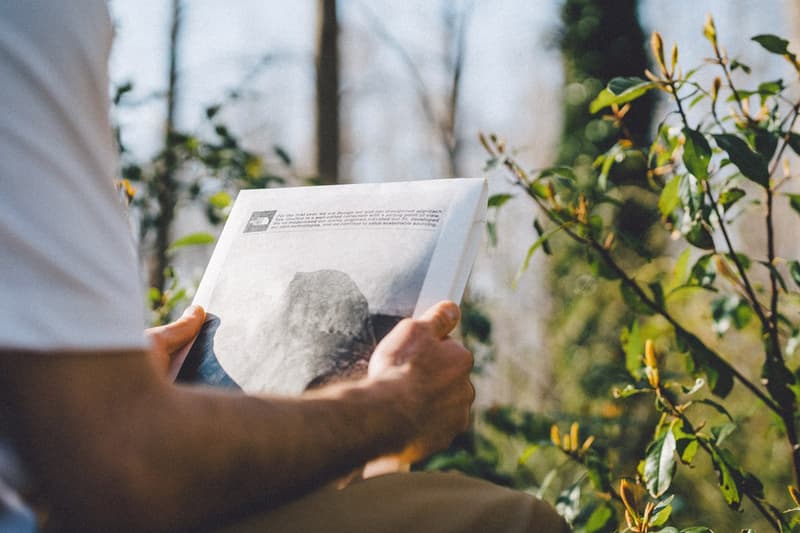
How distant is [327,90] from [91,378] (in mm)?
3531

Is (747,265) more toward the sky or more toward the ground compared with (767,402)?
more toward the sky

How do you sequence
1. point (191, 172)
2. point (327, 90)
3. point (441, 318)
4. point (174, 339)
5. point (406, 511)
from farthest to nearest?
point (327, 90) → point (191, 172) → point (174, 339) → point (441, 318) → point (406, 511)

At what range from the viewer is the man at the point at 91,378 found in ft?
1.82

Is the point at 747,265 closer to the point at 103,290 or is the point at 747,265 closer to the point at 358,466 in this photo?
the point at 358,466

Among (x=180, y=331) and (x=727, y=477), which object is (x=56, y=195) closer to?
(x=180, y=331)

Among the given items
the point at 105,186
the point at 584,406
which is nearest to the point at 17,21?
the point at 105,186

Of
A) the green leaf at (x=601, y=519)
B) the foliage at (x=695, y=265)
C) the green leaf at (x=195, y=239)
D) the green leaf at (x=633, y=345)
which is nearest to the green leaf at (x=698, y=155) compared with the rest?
the foliage at (x=695, y=265)

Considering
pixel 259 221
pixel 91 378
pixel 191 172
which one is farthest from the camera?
pixel 191 172

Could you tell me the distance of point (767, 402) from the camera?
4.18 feet

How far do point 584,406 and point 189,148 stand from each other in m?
3.04

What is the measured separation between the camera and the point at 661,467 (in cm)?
108

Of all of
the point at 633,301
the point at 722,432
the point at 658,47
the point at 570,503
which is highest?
the point at 658,47

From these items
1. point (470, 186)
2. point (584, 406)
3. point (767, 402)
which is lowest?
point (584, 406)

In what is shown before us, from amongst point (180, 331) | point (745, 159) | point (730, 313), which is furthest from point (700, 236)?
point (180, 331)
